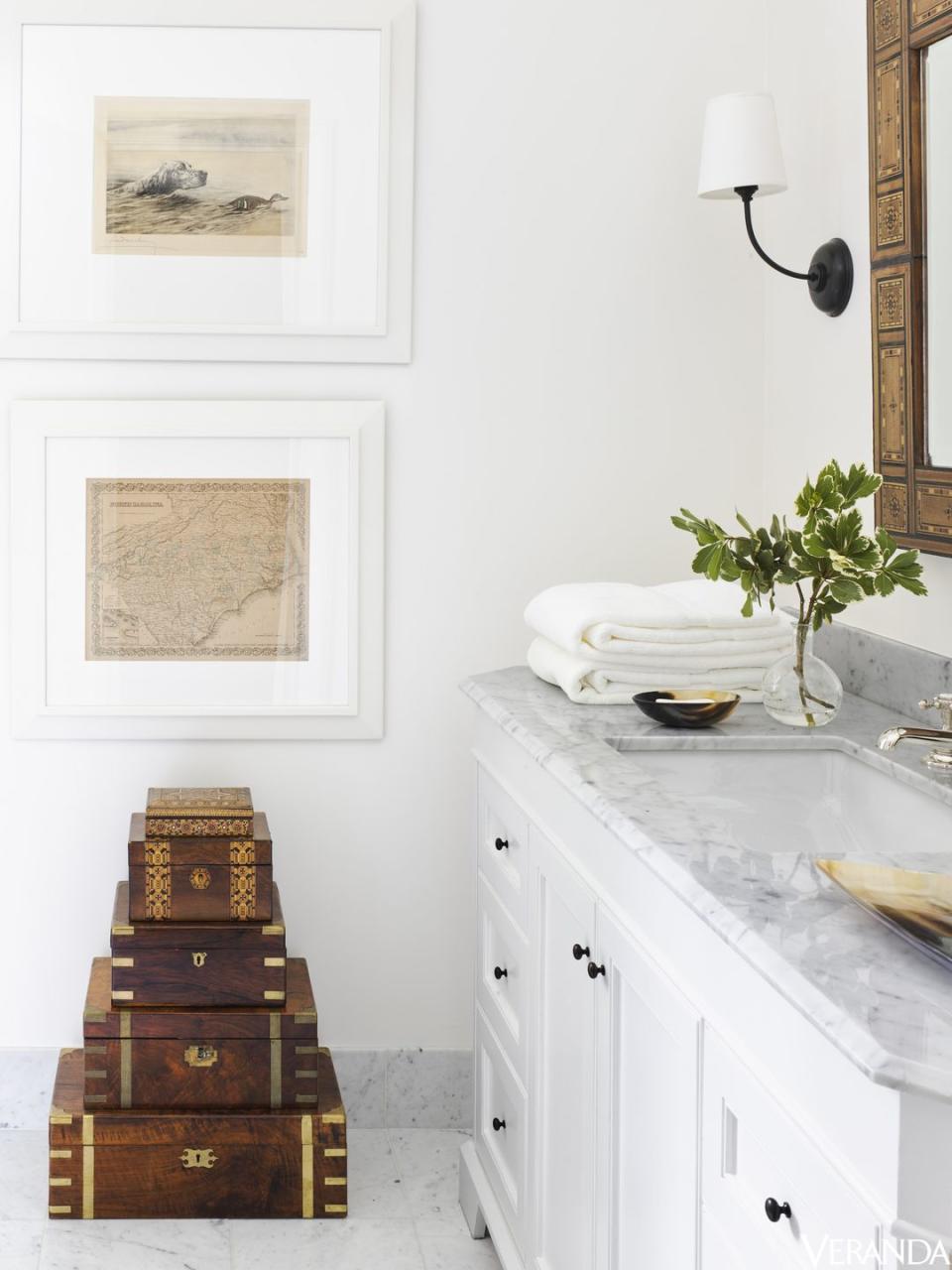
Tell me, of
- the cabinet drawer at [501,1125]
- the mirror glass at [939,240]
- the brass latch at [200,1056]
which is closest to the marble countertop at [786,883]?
the mirror glass at [939,240]

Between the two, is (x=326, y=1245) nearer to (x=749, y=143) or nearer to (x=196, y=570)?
(x=196, y=570)

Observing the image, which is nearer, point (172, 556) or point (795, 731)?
point (795, 731)

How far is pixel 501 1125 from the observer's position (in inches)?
79.0

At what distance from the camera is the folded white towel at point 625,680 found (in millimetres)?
1901

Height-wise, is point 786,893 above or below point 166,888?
above

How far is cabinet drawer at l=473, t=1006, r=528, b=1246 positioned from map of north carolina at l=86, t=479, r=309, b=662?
0.78m

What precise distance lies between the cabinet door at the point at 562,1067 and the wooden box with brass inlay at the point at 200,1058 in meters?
0.57

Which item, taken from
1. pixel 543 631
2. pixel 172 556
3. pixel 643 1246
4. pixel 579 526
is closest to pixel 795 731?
pixel 543 631

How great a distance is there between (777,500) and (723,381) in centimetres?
25

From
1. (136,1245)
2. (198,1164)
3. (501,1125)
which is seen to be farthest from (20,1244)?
(501,1125)

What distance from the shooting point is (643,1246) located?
131 centimetres

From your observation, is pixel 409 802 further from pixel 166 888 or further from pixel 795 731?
pixel 795 731

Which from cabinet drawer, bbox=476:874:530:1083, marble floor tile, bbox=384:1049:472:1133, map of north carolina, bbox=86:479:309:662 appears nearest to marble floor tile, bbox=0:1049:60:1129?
marble floor tile, bbox=384:1049:472:1133

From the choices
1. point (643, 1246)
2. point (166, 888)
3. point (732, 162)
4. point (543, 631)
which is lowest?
→ point (643, 1246)
